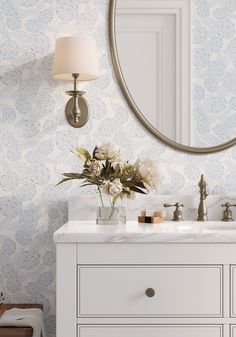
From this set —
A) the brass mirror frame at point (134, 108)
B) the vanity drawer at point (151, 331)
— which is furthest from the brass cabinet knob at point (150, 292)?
the brass mirror frame at point (134, 108)

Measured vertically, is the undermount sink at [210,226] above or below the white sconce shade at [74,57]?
below

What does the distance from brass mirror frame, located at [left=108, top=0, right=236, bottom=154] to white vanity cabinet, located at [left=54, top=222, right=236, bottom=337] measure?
622 millimetres

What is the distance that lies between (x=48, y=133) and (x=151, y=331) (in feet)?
3.27

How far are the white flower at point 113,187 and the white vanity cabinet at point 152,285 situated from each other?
0.27 metres

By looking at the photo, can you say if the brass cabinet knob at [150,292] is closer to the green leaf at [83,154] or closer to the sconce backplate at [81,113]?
the green leaf at [83,154]

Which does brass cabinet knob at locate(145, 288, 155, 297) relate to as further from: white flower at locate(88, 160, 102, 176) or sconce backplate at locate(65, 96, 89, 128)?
sconce backplate at locate(65, 96, 89, 128)

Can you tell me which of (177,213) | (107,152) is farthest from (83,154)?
(177,213)

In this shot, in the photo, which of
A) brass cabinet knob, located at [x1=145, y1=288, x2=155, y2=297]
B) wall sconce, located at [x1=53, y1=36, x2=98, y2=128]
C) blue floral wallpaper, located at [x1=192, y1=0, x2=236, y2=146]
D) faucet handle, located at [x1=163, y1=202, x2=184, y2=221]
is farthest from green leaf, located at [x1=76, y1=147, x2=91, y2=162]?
brass cabinet knob, located at [x1=145, y1=288, x2=155, y2=297]

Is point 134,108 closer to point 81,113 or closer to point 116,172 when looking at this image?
point 81,113

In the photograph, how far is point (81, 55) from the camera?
2535 millimetres

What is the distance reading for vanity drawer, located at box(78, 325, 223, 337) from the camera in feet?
6.98

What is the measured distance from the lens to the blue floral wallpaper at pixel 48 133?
8.79 feet

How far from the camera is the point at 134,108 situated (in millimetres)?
2668

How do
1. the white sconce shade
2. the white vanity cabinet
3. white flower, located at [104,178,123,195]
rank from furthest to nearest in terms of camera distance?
the white sconce shade
white flower, located at [104,178,123,195]
the white vanity cabinet
